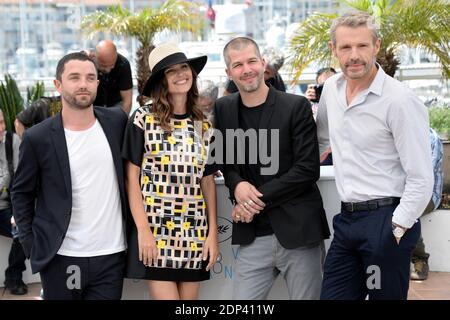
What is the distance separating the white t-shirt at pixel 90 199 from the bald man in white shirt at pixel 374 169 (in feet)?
3.97

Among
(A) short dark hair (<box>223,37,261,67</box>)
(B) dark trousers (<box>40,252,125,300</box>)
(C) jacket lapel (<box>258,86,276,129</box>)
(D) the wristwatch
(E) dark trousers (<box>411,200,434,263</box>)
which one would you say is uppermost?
(A) short dark hair (<box>223,37,261,67</box>)

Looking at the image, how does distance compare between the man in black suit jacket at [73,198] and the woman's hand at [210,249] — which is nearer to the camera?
the man in black suit jacket at [73,198]

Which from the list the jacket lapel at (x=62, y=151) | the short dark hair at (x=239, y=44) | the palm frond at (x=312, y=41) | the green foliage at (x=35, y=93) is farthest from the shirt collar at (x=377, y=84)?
the green foliage at (x=35, y=93)

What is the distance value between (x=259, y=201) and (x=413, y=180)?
80cm

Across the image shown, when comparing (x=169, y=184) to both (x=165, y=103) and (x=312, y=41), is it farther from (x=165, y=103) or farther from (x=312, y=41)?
(x=312, y=41)

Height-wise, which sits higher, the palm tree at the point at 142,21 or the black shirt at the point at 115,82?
the palm tree at the point at 142,21

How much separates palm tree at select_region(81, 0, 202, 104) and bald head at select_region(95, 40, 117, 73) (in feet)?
9.96

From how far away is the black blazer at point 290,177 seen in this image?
3.43 metres

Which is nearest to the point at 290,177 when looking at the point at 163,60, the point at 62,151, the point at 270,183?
the point at 270,183

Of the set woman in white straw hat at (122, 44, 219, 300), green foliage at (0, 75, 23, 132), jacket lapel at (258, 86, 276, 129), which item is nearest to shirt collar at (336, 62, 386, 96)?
jacket lapel at (258, 86, 276, 129)

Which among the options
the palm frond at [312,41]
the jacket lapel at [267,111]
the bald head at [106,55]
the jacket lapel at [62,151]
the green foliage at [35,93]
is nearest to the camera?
the jacket lapel at [62,151]

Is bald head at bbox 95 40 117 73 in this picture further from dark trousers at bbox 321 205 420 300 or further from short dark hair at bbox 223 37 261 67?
dark trousers at bbox 321 205 420 300

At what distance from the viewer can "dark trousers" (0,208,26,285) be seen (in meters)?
5.71

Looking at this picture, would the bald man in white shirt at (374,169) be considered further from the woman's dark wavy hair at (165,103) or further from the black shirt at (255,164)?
the woman's dark wavy hair at (165,103)
